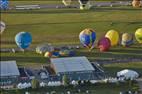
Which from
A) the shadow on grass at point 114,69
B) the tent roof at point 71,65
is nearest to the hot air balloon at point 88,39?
the shadow on grass at point 114,69

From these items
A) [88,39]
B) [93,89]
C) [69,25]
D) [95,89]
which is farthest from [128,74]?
[69,25]

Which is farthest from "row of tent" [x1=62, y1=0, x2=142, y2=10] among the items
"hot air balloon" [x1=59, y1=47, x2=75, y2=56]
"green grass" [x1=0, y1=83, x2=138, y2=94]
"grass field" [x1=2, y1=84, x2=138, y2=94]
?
"grass field" [x1=2, y1=84, x2=138, y2=94]

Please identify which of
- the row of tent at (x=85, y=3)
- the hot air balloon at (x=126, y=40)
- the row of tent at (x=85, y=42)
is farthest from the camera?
the row of tent at (x=85, y=3)

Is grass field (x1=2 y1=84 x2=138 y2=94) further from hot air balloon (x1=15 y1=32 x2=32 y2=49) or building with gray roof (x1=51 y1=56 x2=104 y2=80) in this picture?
hot air balloon (x1=15 y1=32 x2=32 y2=49)

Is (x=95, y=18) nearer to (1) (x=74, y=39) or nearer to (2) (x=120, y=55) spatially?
(1) (x=74, y=39)

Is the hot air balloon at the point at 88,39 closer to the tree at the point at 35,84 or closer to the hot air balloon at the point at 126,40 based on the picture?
the hot air balloon at the point at 126,40

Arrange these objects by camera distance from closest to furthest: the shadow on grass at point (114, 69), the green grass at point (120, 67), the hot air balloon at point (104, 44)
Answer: the shadow on grass at point (114, 69), the green grass at point (120, 67), the hot air balloon at point (104, 44)

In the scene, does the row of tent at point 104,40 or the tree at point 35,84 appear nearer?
the tree at point 35,84
